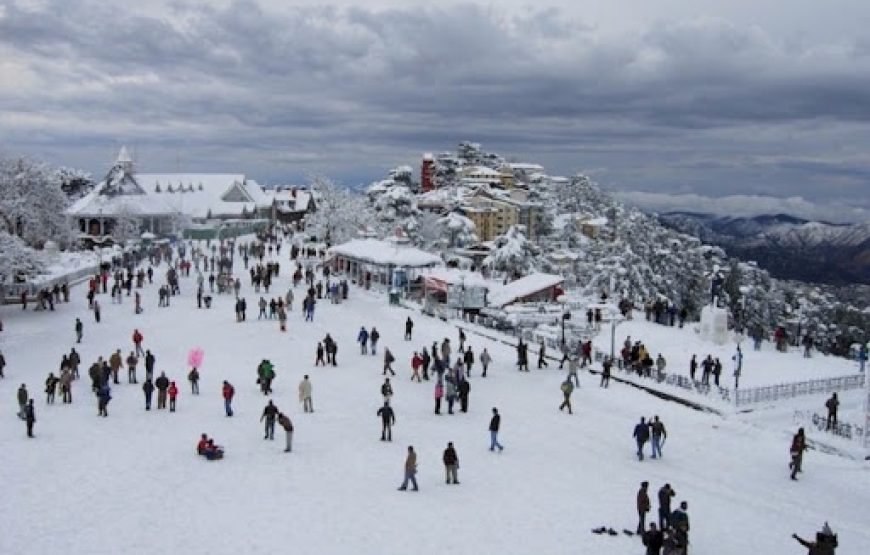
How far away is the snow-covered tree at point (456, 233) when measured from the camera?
7825 cm

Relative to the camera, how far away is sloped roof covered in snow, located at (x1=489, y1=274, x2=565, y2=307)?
140 feet

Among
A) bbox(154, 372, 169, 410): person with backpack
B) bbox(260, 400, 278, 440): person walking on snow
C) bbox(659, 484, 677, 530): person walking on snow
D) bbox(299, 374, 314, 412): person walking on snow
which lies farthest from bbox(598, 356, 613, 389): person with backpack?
bbox(154, 372, 169, 410): person with backpack

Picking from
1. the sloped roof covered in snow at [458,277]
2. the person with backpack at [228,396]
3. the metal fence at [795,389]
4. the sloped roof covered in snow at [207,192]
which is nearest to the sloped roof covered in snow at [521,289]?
the sloped roof covered in snow at [458,277]

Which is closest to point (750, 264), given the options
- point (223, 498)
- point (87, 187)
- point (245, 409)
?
point (245, 409)

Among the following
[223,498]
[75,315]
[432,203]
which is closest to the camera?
[223,498]

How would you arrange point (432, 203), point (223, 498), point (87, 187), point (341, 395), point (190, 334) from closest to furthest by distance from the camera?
point (223, 498)
point (341, 395)
point (190, 334)
point (432, 203)
point (87, 187)

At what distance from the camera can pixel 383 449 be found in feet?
66.1

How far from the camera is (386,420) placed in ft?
67.2

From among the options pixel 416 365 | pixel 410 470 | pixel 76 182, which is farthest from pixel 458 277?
pixel 76 182

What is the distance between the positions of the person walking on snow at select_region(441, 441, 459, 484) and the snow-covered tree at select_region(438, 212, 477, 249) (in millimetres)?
60301

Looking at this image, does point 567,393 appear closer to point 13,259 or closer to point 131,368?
point 131,368

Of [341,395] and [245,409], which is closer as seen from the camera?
[245,409]

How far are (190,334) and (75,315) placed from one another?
621 cm

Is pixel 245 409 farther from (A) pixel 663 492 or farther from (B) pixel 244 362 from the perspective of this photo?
(A) pixel 663 492
